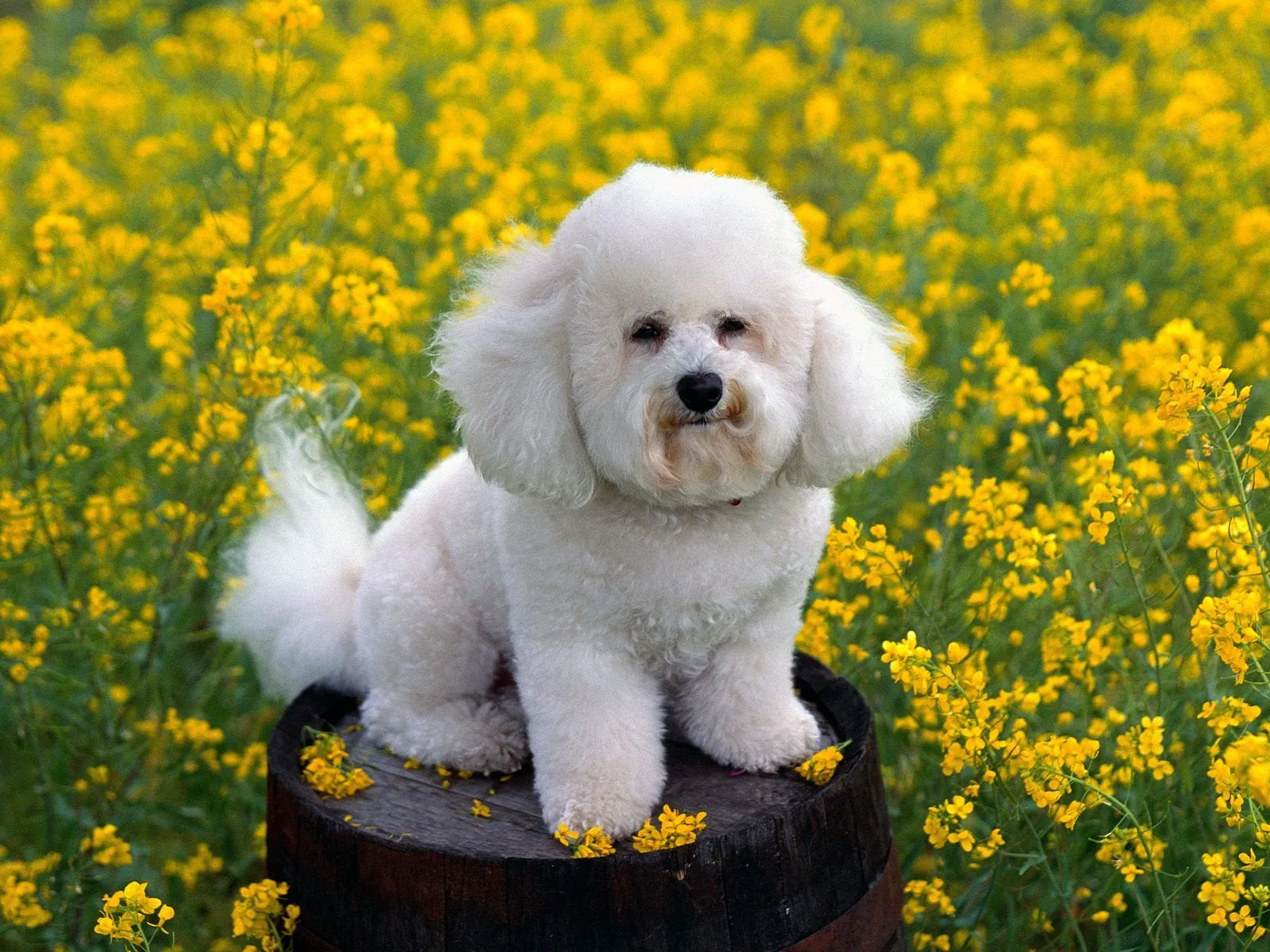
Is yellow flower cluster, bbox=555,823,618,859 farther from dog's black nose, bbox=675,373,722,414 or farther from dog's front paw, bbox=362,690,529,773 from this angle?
dog's black nose, bbox=675,373,722,414

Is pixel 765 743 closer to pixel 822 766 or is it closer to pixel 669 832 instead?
pixel 822 766

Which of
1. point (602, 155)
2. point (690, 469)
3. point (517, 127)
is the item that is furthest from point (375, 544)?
point (602, 155)

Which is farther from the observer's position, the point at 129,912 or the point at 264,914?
the point at 264,914

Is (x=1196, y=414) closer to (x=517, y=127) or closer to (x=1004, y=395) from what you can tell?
(x=1004, y=395)

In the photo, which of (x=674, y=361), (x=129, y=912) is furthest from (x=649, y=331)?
(x=129, y=912)

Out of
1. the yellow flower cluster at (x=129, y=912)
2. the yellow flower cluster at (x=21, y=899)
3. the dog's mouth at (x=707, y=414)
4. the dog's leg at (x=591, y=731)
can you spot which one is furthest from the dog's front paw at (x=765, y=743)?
the yellow flower cluster at (x=21, y=899)

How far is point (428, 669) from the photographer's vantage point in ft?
7.50

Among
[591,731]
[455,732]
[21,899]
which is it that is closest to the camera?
[591,731]

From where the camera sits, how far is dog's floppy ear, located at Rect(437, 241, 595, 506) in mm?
1868

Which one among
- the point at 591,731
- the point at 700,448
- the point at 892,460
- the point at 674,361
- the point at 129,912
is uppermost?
the point at 674,361

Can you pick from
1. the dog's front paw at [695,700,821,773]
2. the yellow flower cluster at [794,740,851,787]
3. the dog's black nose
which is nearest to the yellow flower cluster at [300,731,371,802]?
the dog's front paw at [695,700,821,773]

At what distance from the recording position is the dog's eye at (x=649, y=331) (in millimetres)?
1838

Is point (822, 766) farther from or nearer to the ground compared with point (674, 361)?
nearer to the ground

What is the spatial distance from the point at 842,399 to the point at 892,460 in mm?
1339
